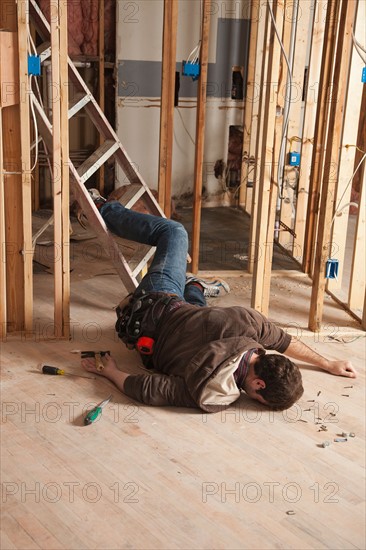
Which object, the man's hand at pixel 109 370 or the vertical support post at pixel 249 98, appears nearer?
the man's hand at pixel 109 370

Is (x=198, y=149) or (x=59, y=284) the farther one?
(x=198, y=149)

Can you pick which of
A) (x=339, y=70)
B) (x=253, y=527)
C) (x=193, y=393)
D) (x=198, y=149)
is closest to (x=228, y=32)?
(x=198, y=149)

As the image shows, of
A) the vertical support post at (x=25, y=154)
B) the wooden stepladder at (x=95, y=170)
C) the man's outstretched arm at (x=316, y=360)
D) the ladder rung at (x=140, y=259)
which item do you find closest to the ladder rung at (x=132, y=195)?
the wooden stepladder at (x=95, y=170)

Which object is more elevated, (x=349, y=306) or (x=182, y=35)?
(x=182, y=35)

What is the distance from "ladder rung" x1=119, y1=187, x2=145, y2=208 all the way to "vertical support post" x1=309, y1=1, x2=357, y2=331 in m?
1.21

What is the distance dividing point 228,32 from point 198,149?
2485 millimetres

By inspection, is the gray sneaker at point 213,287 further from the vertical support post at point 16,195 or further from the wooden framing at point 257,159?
the vertical support post at point 16,195

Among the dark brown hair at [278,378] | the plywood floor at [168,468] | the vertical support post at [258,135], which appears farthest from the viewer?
the vertical support post at [258,135]

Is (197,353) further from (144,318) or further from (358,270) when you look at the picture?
(358,270)

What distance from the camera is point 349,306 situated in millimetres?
4559

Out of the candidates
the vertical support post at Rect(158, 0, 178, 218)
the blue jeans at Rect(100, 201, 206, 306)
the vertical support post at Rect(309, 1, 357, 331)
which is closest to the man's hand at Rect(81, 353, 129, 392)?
the blue jeans at Rect(100, 201, 206, 306)

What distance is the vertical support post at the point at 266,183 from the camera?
Result: 364 centimetres

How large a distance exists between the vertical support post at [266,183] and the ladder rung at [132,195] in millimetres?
924

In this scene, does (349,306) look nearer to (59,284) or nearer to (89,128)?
(59,284)
